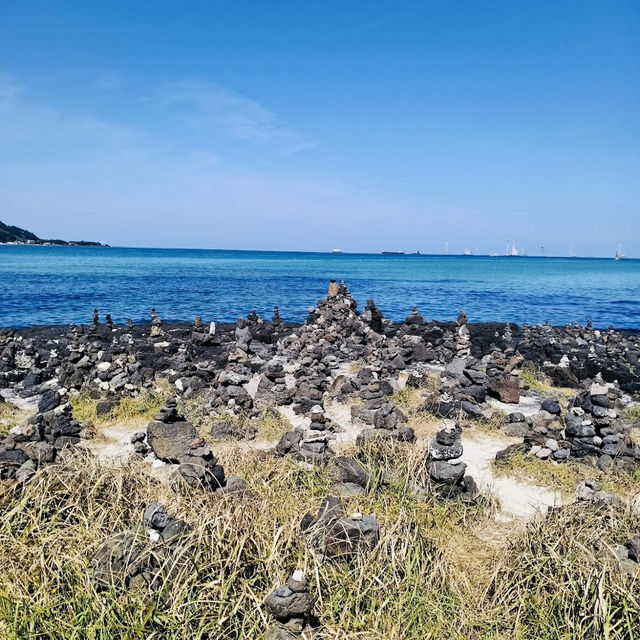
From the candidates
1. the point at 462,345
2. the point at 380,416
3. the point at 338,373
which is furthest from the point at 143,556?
the point at 462,345

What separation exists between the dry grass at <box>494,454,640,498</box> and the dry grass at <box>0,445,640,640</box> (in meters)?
2.76

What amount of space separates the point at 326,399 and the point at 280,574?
10060 mm

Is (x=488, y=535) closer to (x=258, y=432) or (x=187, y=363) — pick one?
(x=258, y=432)

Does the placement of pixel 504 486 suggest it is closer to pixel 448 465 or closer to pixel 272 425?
pixel 448 465

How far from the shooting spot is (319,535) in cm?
651

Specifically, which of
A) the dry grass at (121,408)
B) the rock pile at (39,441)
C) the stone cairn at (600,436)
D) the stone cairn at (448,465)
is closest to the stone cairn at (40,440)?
the rock pile at (39,441)

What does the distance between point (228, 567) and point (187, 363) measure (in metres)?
13.0

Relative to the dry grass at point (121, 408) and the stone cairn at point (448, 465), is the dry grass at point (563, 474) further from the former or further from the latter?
the dry grass at point (121, 408)

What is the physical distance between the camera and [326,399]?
51.7ft

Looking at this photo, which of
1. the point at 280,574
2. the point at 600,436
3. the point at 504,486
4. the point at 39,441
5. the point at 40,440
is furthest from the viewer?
the point at 600,436

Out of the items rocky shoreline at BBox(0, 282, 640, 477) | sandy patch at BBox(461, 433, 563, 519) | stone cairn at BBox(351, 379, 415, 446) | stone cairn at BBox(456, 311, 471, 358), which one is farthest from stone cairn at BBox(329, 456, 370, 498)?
stone cairn at BBox(456, 311, 471, 358)

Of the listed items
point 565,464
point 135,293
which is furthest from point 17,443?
point 135,293

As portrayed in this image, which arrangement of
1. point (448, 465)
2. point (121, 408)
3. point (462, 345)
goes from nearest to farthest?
point (448, 465)
point (121, 408)
point (462, 345)

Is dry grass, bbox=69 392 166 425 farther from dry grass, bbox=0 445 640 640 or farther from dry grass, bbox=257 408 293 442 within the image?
dry grass, bbox=0 445 640 640
